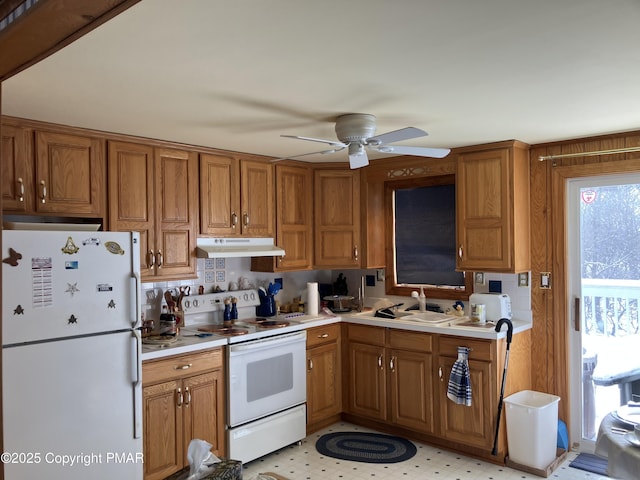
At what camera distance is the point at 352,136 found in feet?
9.20

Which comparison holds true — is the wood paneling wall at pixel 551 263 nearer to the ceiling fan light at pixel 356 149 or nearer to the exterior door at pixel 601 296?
the exterior door at pixel 601 296

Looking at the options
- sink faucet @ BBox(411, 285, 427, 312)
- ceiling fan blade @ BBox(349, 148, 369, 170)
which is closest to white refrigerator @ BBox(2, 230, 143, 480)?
ceiling fan blade @ BBox(349, 148, 369, 170)

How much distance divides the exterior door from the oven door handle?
2.07m

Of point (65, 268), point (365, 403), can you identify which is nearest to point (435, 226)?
point (365, 403)

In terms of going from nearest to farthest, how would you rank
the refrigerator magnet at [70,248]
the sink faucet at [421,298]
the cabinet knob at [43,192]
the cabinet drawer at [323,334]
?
the refrigerator magnet at [70,248], the cabinet knob at [43,192], the cabinet drawer at [323,334], the sink faucet at [421,298]

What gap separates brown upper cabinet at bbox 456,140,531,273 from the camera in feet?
12.3

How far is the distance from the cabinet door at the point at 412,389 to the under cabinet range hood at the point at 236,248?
130 centimetres

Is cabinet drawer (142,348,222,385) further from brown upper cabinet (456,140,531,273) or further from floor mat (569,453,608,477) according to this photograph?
floor mat (569,453,608,477)

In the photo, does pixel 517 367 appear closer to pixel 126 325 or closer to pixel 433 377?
pixel 433 377

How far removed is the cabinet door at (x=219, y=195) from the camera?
3795 mm

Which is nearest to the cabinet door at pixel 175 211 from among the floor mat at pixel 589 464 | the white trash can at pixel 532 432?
the white trash can at pixel 532 432

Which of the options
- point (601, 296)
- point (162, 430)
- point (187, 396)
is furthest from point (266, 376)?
point (601, 296)

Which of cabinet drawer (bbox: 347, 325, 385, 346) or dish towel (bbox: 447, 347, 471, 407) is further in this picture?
cabinet drawer (bbox: 347, 325, 385, 346)

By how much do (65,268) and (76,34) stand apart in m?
1.55
